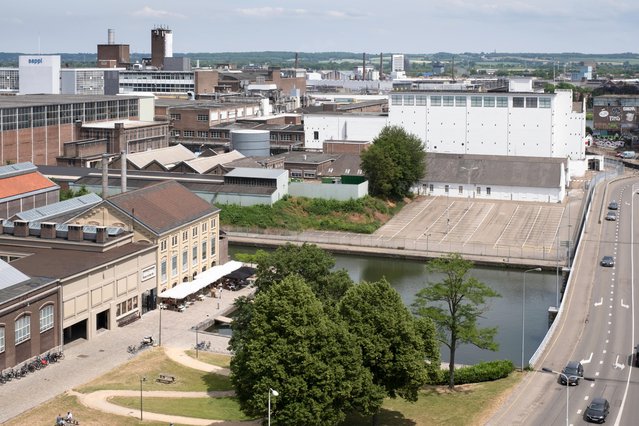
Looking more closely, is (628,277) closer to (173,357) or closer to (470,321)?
(470,321)

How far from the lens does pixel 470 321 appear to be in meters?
35.8

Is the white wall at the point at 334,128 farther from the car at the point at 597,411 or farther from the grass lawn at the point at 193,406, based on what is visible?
the car at the point at 597,411

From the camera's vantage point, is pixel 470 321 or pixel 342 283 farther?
pixel 342 283

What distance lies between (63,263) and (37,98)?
54.8 meters

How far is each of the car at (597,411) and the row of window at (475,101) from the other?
6041 centimetres

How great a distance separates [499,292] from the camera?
174 feet

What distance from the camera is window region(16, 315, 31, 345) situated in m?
36.6

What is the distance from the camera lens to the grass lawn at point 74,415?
3123 cm

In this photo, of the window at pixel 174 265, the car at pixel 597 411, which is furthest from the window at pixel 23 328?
the car at pixel 597 411

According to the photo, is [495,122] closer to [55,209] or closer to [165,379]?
[55,209]

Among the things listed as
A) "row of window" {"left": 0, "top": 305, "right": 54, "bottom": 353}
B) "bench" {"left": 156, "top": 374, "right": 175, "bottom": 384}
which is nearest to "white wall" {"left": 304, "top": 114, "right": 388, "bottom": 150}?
"row of window" {"left": 0, "top": 305, "right": 54, "bottom": 353}

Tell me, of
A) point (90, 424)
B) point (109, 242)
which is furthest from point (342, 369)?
point (109, 242)

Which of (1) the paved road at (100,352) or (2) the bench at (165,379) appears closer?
(1) the paved road at (100,352)

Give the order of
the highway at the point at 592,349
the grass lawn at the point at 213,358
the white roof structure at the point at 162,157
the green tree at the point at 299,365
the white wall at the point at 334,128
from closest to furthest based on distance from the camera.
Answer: the green tree at the point at 299,365
the highway at the point at 592,349
the grass lawn at the point at 213,358
the white roof structure at the point at 162,157
the white wall at the point at 334,128
